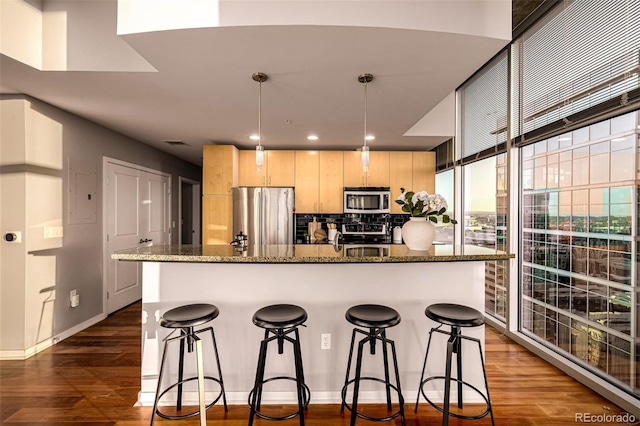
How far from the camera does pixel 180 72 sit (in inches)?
92.7

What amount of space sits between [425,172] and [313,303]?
3.54m

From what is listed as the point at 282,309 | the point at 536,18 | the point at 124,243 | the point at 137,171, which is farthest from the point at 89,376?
the point at 536,18

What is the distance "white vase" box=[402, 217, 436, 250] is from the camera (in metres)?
2.34

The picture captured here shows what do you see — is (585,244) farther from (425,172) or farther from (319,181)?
(319,181)

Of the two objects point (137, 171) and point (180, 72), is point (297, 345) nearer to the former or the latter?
point (180, 72)

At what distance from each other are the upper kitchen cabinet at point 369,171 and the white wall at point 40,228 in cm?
336

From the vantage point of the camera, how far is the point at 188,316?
1.87 meters

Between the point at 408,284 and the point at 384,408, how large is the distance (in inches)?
33.6

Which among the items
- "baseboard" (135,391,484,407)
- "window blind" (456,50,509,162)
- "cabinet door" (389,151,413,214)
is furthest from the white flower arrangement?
"cabinet door" (389,151,413,214)

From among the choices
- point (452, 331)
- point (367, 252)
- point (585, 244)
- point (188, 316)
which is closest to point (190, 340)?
point (188, 316)

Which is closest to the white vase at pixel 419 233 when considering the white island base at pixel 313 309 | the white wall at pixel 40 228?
the white island base at pixel 313 309

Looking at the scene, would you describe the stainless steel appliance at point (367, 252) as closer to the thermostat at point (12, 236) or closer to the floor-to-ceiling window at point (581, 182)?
the floor-to-ceiling window at point (581, 182)

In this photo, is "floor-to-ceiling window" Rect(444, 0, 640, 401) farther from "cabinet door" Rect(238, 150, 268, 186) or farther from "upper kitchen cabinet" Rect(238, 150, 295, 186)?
"cabinet door" Rect(238, 150, 268, 186)

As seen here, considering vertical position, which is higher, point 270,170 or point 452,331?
point 270,170
